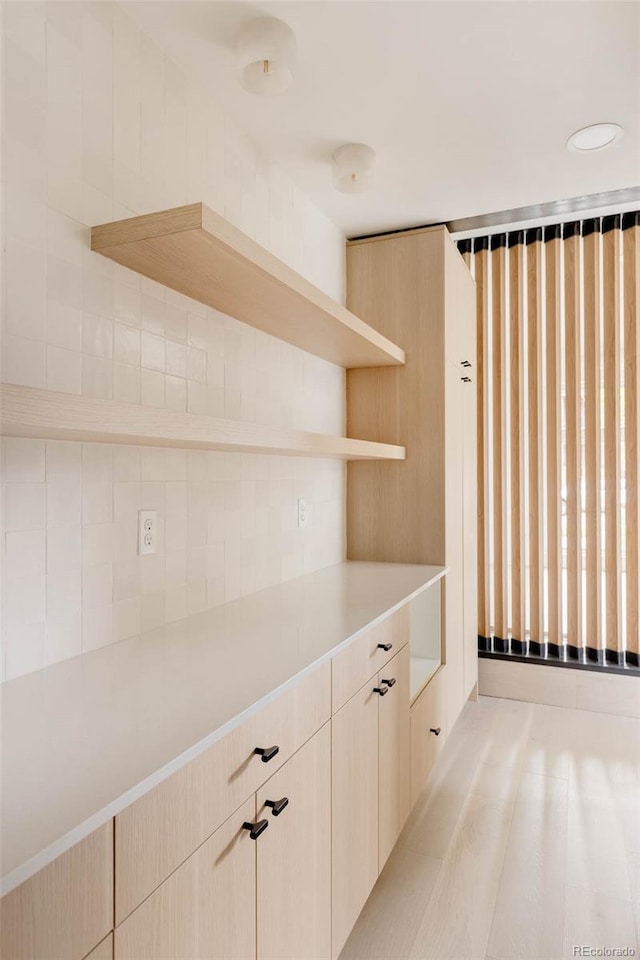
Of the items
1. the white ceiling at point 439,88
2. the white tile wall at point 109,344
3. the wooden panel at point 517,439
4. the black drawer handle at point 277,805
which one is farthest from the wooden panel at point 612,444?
the black drawer handle at point 277,805

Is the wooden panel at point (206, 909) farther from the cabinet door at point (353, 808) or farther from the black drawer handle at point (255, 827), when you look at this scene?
the cabinet door at point (353, 808)

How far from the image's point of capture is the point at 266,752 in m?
1.07

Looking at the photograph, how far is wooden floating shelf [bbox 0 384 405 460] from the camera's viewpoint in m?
0.90

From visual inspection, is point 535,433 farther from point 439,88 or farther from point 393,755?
point 393,755

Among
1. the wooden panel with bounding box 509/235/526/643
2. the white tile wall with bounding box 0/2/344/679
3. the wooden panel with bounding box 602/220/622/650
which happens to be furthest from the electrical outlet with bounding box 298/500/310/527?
the wooden panel with bounding box 602/220/622/650

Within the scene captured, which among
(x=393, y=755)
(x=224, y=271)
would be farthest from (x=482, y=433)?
(x=224, y=271)

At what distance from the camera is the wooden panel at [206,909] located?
31.5 inches

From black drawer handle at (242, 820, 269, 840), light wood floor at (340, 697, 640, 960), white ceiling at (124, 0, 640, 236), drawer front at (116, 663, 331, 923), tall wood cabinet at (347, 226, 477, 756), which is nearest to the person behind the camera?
drawer front at (116, 663, 331, 923)

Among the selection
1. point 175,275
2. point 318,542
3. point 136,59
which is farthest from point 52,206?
point 318,542

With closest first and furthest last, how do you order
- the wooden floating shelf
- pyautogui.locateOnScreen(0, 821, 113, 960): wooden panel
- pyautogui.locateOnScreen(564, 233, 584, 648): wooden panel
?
pyautogui.locateOnScreen(0, 821, 113, 960): wooden panel
the wooden floating shelf
pyautogui.locateOnScreen(564, 233, 584, 648): wooden panel

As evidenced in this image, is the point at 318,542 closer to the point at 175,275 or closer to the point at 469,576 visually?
the point at 469,576

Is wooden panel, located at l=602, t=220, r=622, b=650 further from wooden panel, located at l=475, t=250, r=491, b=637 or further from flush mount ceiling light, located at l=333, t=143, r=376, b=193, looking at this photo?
flush mount ceiling light, located at l=333, t=143, r=376, b=193

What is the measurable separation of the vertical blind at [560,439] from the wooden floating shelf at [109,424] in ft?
6.71

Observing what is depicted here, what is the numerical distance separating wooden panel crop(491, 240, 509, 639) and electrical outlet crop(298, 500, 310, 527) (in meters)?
1.43
